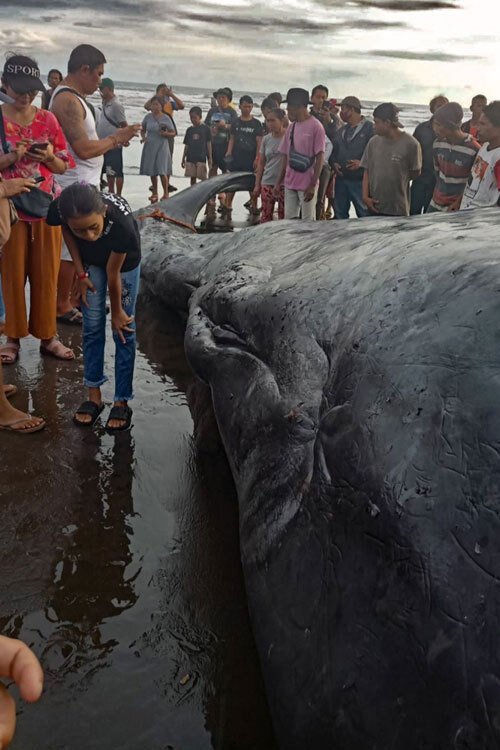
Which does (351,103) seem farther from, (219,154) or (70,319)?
(70,319)

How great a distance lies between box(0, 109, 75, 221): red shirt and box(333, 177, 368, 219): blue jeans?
16.0 feet

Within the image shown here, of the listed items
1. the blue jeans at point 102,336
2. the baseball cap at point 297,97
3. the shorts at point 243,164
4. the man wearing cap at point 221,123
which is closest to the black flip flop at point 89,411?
the blue jeans at point 102,336

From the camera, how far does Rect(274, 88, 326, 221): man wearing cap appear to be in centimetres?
680

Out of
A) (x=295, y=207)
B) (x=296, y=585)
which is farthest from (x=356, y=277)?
(x=295, y=207)

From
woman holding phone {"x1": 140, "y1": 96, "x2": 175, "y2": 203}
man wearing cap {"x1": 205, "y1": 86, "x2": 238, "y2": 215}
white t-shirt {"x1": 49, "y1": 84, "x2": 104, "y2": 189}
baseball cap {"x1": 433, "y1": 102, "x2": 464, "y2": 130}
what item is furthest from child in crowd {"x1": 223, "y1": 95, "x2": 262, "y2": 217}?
white t-shirt {"x1": 49, "y1": 84, "x2": 104, "y2": 189}

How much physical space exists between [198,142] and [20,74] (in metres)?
8.61

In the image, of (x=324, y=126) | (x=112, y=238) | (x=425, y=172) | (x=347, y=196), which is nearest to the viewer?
(x=112, y=238)

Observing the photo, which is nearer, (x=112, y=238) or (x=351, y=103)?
(x=112, y=238)

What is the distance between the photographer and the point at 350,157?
27.3 ft

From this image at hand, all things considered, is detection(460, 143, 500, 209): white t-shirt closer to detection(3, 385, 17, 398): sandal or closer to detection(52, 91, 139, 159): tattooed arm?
detection(52, 91, 139, 159): tattooed arm

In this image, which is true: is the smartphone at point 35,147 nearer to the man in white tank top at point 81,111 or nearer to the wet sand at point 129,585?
the man in white tank top at point 81,111

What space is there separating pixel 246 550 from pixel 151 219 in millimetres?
4456

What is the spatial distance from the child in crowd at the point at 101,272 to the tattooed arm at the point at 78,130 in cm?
111

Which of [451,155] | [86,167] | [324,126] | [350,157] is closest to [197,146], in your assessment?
[324,126]
